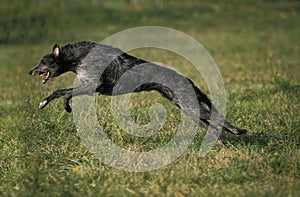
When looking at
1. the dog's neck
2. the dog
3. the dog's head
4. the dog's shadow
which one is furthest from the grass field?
the dog's neck

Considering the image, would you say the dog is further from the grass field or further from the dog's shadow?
the grass field

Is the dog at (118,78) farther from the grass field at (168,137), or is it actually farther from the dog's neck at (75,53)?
the grass field at (168,137)

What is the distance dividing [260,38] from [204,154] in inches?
534

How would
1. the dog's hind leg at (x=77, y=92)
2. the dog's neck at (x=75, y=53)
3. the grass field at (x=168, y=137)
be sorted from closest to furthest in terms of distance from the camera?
the grass field at (x=168, y=137) < the dog's hind leg at (x=77, y=92) < the dog's neck at (x=75, y=53)

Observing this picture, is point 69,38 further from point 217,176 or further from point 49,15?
point 217,176

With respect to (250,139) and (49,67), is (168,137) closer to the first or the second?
(250,139)

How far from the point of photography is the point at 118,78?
6.58 m

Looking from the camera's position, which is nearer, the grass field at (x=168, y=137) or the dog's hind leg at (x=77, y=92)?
the grass field at (x=168, y=137)

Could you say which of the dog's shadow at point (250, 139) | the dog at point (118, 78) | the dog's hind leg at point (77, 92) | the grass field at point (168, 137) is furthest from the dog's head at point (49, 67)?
the dog's shadow at point (250, 139)

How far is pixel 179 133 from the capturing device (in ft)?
22.2

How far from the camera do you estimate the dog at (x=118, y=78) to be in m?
6.43

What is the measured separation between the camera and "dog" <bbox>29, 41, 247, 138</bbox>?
6.43 meters

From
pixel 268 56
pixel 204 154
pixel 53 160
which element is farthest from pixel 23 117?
pixel 268 56

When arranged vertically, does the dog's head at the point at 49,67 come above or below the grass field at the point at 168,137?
above
